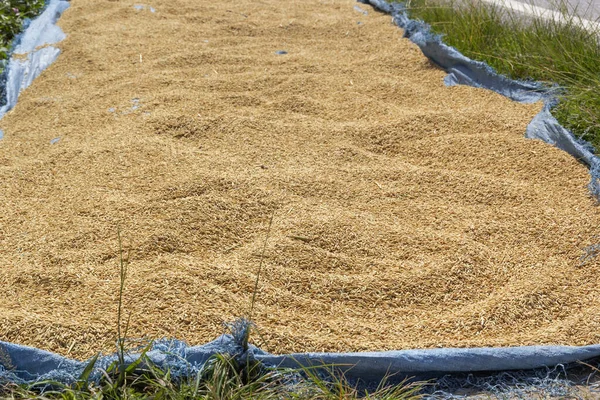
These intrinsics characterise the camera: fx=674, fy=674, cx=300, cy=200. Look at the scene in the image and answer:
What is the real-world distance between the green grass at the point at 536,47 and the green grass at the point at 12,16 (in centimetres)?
254

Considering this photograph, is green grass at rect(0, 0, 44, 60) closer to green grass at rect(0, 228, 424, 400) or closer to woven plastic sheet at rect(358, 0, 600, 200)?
woven plastic sheet at rect(358, 0, 600, 200)

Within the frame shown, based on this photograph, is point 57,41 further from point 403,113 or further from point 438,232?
point 438,232

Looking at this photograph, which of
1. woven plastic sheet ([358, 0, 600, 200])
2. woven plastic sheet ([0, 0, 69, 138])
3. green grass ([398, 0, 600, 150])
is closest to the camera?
woven plastic sheet ([358, 0, 600, 200])

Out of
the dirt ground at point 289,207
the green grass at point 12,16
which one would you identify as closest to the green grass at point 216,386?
the dirt ground at point 289,207

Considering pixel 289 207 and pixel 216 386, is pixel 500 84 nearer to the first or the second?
pixel 289 207

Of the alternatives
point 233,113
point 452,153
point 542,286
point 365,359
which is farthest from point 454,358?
point 233,113

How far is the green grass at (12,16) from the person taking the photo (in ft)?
13.7

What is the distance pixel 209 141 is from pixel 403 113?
93 cm

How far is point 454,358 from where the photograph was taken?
71.1 inches

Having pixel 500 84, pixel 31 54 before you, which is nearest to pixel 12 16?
pixel 31 54

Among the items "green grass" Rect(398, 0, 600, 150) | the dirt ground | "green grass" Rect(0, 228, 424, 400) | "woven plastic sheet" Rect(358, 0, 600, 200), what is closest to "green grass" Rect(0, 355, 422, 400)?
"green grass" Rect(0, 228, 424, 400)

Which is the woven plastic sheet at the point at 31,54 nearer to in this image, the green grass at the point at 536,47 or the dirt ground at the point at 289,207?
the dirt ground at the point at 289,207

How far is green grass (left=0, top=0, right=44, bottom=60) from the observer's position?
4173 mm

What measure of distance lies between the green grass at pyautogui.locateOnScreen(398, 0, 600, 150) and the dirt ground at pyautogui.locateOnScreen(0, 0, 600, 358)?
21 centimetres
